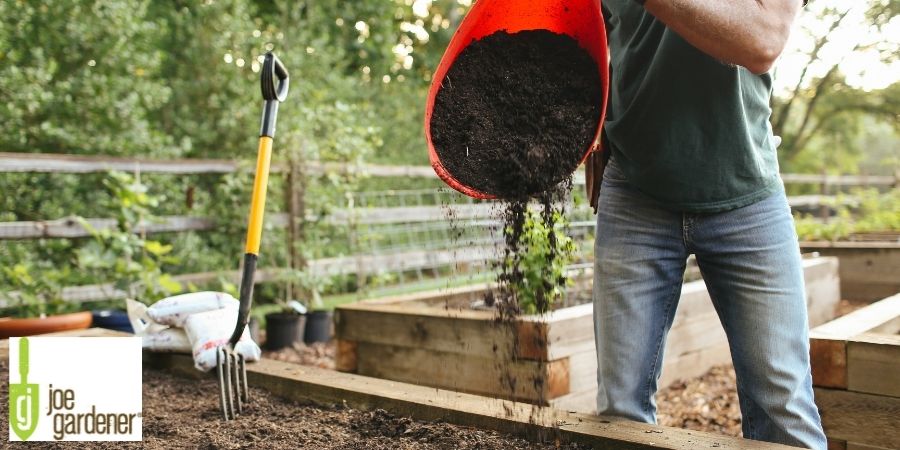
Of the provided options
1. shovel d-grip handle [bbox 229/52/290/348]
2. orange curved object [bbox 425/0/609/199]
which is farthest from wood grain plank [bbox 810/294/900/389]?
shovel d-grip handle [bbox 229/52/290/348]

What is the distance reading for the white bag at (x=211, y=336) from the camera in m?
2.21

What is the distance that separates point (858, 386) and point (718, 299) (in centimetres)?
57

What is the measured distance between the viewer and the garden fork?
202 centimetres

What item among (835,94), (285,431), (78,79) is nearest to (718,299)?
(285,431)

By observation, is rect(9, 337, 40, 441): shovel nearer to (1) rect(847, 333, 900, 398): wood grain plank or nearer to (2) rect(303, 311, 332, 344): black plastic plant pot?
(1) rect(847, 333, 900, 398): wood grain plank

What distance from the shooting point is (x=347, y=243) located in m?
5.64

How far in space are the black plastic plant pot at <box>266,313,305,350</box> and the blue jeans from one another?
2.99 metres

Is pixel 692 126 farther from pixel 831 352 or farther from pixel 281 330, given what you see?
pixel 281 330

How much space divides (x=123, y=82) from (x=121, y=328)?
9.78 ft

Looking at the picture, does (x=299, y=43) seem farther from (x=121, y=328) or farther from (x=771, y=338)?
(x=771, y=338)

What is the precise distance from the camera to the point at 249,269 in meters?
2.10

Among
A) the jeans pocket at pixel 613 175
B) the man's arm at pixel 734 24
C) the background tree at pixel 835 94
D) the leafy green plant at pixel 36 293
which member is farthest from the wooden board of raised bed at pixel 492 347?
the background tree at pixel 835 94

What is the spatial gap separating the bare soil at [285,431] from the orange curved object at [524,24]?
0.55 metres

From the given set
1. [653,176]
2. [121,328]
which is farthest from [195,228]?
[653,176]
